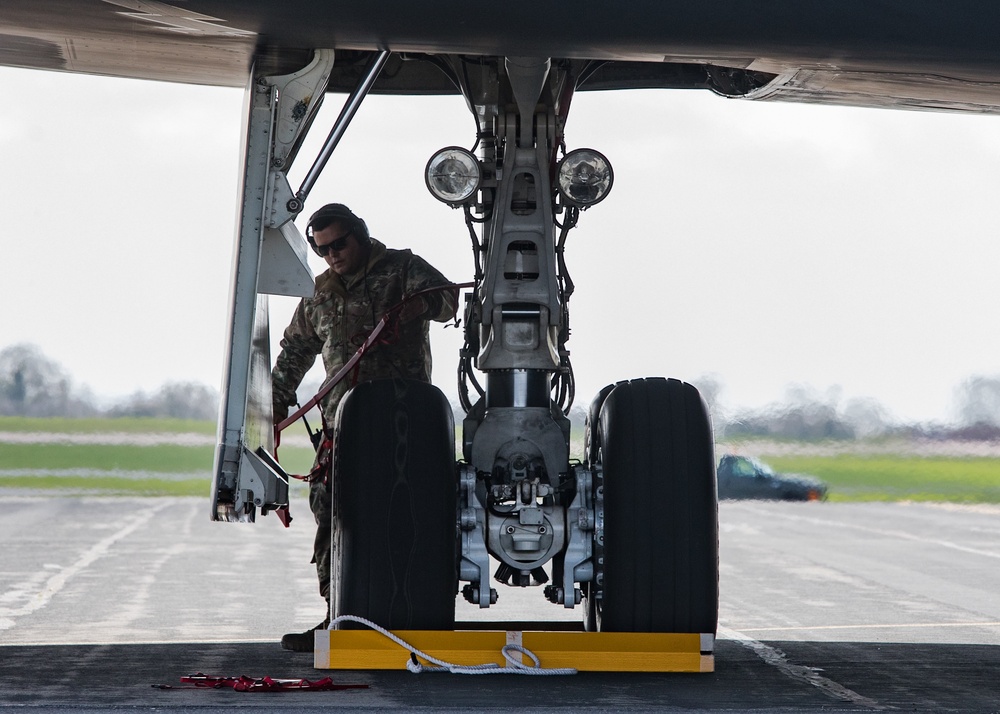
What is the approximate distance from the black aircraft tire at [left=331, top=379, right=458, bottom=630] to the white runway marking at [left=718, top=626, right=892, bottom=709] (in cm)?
121

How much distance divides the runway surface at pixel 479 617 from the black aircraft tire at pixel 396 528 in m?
0.24

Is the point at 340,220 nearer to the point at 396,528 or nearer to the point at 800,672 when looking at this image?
the point at 396,528

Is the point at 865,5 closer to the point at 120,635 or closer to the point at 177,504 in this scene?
the point at 120,635

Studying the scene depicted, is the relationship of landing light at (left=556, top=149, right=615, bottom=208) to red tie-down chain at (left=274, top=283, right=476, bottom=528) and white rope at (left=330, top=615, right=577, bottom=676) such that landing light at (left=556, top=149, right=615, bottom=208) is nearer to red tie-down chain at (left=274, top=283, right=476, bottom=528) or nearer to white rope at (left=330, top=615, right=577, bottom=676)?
red tie-down chain at (left=274, top=283, right=476, bottom=528)

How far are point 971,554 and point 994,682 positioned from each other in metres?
9.62

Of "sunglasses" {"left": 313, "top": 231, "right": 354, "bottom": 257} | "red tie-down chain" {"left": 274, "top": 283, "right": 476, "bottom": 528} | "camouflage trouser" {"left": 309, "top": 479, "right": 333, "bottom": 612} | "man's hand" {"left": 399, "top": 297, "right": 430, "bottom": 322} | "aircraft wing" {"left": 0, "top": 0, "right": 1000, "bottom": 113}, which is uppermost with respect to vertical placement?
"aircraft wing" {"left": 0, "top": 0, "right": 1000, "bottom": 113}

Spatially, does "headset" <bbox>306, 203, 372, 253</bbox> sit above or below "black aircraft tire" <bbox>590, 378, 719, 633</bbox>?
above

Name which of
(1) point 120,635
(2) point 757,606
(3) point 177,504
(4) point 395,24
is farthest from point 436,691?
(3) point 177,504

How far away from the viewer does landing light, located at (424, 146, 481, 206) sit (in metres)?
5.09

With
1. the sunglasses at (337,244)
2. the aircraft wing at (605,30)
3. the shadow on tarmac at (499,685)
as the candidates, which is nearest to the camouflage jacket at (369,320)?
the sunglasses at (337,244)

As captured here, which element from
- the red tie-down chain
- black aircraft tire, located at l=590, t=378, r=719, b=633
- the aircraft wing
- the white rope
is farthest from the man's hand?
the aircraft wing

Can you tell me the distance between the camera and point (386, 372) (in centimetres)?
616

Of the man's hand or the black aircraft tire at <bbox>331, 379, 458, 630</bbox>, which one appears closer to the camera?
the black aircraft tire at <bbox>331, 379, 458, 630</bbox>

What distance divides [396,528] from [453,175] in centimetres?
124
